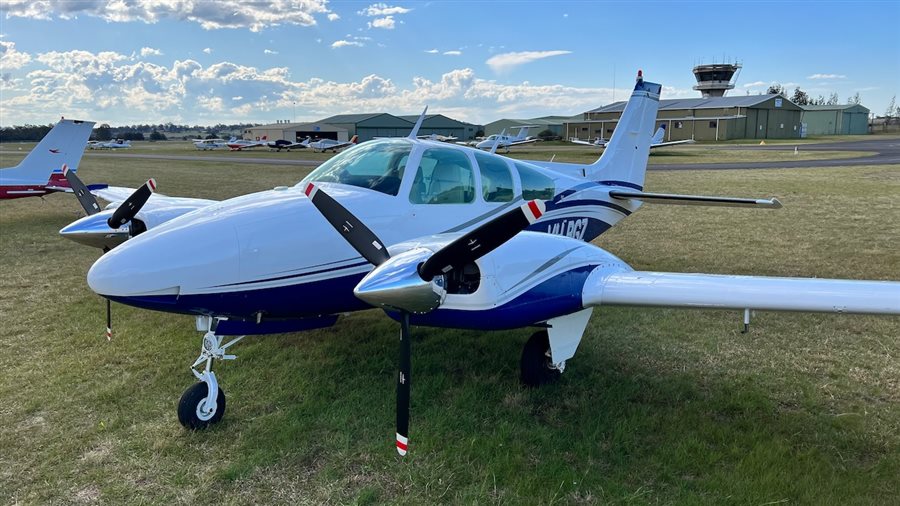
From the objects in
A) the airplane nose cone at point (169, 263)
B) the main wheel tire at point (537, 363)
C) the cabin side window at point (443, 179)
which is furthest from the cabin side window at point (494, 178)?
the airplane nose cone at point (169, 263)

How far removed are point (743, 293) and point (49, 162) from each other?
18.0 meters

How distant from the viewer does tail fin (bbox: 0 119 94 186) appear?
15.7 meters

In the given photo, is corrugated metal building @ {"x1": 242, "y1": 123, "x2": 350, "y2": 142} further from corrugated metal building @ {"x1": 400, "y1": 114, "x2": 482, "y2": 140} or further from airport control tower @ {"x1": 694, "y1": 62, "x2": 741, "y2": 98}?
airport control tower @ {"x1": 694, "y1": 62, "x2": 741, "y2": 98}

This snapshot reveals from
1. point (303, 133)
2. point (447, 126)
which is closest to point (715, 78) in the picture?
point (447, 126)

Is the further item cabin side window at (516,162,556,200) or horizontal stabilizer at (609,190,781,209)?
horizontal stabilizer at (609,190,781,209)

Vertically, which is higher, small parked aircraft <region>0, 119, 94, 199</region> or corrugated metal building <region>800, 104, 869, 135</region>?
corrugated metal building <region>800, 104, 869, 135</region>

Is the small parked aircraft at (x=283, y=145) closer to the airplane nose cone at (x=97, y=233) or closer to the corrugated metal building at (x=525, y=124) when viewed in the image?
the corrugated metal building at (x=525, y=124)

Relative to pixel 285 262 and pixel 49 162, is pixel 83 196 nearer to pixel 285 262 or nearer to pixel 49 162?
pixel 285 262

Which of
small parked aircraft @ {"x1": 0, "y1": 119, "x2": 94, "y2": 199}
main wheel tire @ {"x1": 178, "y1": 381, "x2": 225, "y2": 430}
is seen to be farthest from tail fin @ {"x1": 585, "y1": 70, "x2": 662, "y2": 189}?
small parked aircraft @ {"x1": 0, "y1": 119, "x2": 94, "y2": 199}

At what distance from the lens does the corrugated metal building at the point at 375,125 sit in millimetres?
89875

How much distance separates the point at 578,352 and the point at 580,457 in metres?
2.29

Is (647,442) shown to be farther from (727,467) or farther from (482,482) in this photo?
(482,482)

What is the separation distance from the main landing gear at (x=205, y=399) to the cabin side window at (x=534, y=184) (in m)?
3.94

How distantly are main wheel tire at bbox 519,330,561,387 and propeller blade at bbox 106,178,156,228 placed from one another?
170 inches
